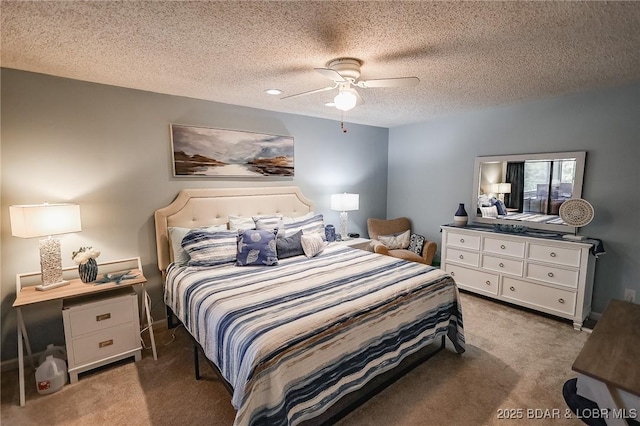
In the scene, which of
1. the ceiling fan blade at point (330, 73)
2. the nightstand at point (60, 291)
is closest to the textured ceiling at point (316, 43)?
the ceiling fan blade at point (330, 73)

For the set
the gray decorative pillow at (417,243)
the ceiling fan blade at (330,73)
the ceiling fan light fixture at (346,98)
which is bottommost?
the gray decorative pillow at (417,243)

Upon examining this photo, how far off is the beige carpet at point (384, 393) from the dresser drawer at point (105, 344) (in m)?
0.14

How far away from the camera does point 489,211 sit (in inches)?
157

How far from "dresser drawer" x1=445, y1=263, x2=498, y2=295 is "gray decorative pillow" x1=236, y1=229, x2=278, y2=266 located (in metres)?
2.52

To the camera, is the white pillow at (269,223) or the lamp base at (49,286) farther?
the white pillow at (269,223)

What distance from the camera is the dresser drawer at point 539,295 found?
3.11 m

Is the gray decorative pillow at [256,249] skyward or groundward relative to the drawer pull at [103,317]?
skyward

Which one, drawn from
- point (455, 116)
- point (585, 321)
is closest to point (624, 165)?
point (585, 321)

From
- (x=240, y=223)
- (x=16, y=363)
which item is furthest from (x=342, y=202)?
(x=16, y=363)

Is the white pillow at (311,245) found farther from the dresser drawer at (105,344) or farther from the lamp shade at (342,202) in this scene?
the dresser drawer at (105,344)

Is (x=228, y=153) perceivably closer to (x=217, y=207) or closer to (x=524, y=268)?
(x=217, y=207)

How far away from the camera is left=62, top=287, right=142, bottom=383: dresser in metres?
2.29

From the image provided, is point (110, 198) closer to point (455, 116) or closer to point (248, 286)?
point (248, 286)

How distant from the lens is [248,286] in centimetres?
228
